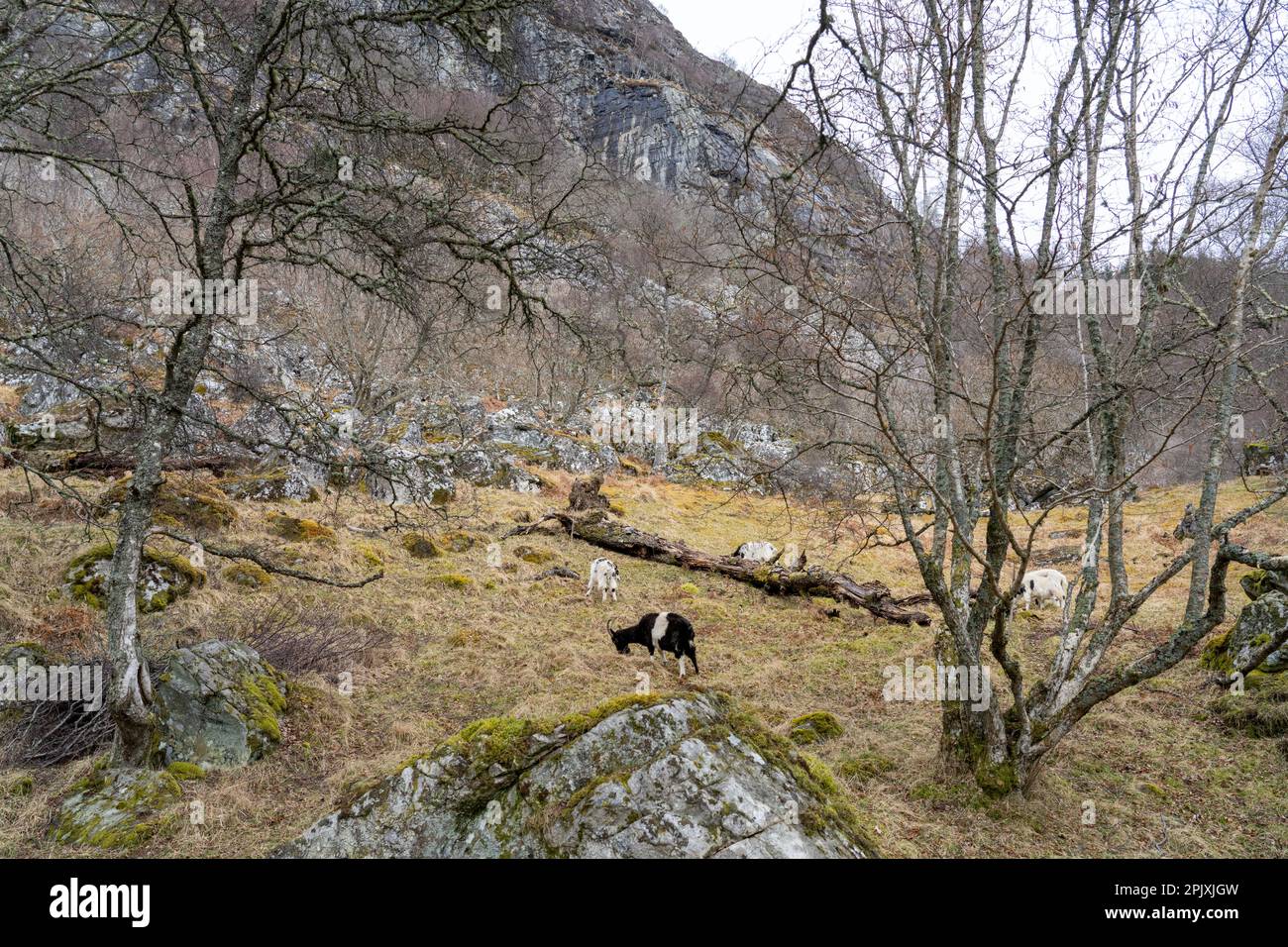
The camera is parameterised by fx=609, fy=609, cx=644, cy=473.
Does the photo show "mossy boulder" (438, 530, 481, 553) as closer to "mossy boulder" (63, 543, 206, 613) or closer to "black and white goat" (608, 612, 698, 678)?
"mossy boulder" (63, 543, 206, 613)

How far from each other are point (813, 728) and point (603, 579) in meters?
5.77

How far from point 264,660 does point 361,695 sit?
1134mm

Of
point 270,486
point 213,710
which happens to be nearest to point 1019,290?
point 213,710

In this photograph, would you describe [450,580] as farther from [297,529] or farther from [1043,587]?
[1043,587]

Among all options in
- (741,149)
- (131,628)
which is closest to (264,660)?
(131,628)

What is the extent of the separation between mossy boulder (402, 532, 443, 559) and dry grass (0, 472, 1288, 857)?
0.21 m

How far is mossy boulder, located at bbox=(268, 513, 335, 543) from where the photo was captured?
1123cm

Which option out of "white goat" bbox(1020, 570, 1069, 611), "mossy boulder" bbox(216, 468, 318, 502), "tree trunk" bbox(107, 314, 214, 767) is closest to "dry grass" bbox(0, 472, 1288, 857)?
"mossy boulder" bbox(216, 468, 318, 502)

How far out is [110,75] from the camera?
498 centimetres

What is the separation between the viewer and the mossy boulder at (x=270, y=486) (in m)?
→ 13.1

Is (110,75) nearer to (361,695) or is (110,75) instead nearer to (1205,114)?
(361,695)

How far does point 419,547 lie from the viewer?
12875mm

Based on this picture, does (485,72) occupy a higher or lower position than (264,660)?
higher

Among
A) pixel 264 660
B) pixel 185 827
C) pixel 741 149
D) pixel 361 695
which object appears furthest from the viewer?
pixel 361 695
